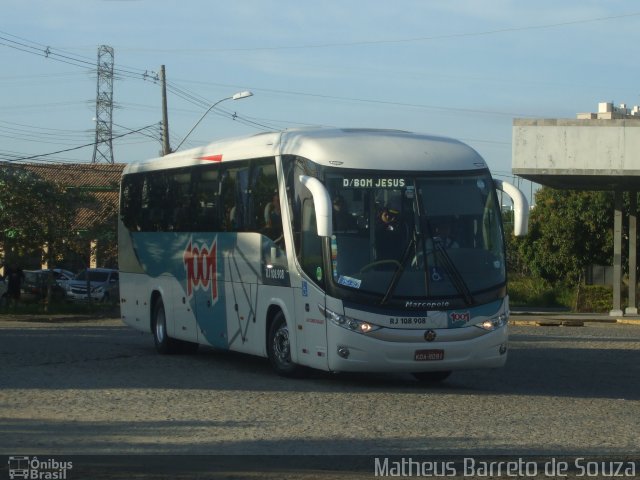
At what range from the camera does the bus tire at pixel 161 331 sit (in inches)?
792

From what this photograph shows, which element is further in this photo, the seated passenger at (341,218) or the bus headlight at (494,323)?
the bus headlight at (494,323)

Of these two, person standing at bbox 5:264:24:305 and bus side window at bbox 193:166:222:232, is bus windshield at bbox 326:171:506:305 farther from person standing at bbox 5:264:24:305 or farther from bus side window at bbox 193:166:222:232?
person standing at bbox 5:264:24:305

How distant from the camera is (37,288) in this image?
47.5 m

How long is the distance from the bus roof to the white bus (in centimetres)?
2

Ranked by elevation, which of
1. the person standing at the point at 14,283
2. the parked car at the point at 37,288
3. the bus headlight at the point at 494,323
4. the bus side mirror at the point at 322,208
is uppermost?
the bus side mirror at the point at 322,208

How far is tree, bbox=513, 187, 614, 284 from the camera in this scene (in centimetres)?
5422

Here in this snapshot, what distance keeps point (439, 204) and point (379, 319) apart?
5.76 ft

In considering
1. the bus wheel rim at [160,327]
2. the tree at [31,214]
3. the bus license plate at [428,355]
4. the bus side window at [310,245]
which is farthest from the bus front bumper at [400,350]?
the tree at [31,214]

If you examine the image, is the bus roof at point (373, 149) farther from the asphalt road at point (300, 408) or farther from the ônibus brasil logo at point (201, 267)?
the asphalt road at point (300, 408)

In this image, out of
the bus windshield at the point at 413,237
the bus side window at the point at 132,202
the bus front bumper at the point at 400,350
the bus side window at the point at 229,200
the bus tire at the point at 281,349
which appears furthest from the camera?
the bus side window at the point at 132,202

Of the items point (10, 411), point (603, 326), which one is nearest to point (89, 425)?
point (10, 411)

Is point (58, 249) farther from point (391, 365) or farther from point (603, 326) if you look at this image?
point (391, 365)

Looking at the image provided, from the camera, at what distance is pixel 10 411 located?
12281mm

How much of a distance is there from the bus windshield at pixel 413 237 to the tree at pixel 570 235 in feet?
135
